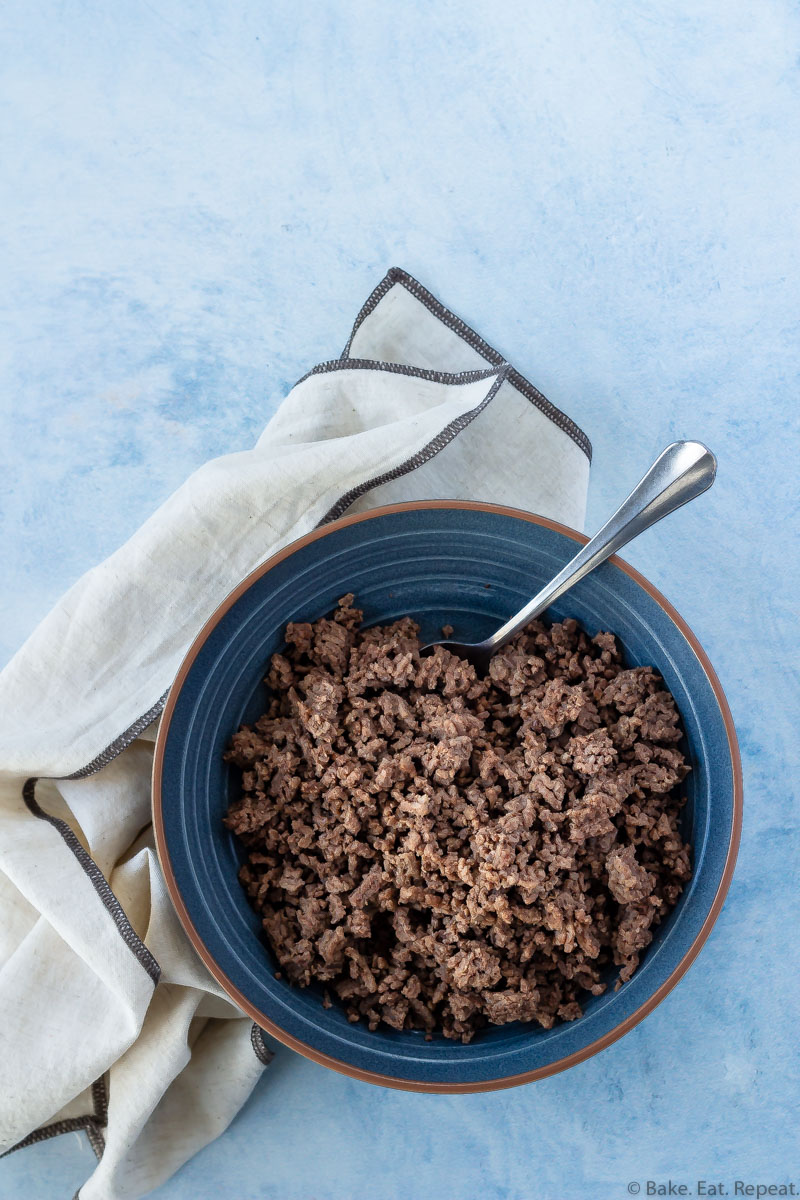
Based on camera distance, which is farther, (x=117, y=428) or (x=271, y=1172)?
(x=117, y=428)

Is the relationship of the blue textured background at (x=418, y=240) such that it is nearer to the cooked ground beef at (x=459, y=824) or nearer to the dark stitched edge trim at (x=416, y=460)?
the dark stitched edge trim at (x=416, y=460)

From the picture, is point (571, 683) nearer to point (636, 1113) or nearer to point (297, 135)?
point (636, 1113)

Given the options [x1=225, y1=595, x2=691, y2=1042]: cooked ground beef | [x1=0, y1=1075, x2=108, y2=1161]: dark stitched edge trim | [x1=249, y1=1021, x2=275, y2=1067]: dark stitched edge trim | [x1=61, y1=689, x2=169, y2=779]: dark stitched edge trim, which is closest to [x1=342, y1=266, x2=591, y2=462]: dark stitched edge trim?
[x1=225, y1=595, x2=691, y2=1042]: cooked ground beef

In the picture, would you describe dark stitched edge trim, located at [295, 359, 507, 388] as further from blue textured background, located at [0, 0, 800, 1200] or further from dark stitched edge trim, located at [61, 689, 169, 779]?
dark stitched edge trim, located at [61, 689, 169, 779]

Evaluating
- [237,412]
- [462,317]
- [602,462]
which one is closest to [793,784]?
[602,462]

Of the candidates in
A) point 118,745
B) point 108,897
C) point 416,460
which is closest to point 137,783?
point 118,745

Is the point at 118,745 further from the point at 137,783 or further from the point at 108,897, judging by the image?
the point at 108,897
